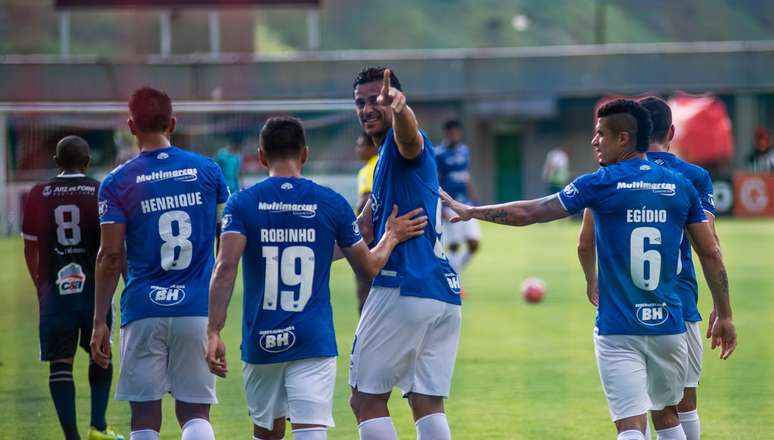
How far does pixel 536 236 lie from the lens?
28672 millimetres

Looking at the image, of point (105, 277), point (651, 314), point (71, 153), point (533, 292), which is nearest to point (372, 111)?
point (105, 277)

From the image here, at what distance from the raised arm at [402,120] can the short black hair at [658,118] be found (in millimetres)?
1657

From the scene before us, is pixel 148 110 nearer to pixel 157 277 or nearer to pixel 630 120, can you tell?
pixel 157 277

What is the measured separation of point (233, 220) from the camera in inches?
201

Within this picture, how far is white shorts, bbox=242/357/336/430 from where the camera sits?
A: 517cm

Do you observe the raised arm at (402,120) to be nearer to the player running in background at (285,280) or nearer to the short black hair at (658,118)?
the player running in background at (285,280)

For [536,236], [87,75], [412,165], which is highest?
[87,75]

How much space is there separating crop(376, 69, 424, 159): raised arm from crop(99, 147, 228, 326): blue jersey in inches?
43.0

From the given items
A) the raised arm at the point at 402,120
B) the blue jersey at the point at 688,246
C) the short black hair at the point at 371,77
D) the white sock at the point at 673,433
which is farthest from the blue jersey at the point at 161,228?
the blue jersey at the point at 688,246

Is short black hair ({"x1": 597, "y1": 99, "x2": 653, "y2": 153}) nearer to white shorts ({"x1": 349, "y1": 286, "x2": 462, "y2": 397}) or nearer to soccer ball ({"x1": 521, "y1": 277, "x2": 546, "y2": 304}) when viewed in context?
white shorts ({"x1": 349, "y1": 286, "x2": 462, "y2": 397})

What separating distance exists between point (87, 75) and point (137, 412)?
112 feet

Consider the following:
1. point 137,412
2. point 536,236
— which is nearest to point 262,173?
point 536,236

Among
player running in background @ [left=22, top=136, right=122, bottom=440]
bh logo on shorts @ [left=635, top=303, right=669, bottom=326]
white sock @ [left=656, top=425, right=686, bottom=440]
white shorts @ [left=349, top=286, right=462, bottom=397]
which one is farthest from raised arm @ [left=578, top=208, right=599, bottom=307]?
player running in background @ [left=22, top=136, right=122, bottom=440]

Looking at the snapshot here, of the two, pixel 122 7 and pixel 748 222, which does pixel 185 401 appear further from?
pixel 122 7
